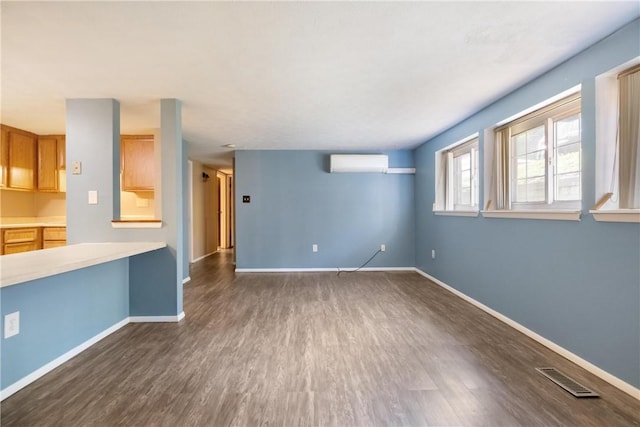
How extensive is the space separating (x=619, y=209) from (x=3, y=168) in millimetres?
6148

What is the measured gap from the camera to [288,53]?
1923 millimetres

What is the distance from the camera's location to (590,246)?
6.23 ft

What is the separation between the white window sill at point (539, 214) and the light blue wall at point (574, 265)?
44 millimetres

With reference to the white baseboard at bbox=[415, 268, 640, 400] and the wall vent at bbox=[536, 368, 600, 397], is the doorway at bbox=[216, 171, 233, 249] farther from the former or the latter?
the wall vent at bbox=[536, 368, 600, 397]

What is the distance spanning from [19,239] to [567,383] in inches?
226

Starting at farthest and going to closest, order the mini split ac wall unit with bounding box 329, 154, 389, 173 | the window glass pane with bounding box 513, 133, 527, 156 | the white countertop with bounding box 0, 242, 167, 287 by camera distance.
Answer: the mini split ac wall unit with bounding box 329, 154, 389, 173, the window glass pane with bounding box 513, 133, 527, 156, the white countertop with bounding box 0, 242, 167, 287

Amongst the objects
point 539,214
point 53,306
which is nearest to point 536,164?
point 539,214

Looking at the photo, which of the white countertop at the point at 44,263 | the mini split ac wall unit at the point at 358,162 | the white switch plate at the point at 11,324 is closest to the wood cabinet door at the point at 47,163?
the white countertop at the point at 44,263

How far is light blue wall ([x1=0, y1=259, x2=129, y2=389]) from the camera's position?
1.75 meters

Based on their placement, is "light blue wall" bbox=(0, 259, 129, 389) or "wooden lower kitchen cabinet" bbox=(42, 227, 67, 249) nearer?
"light blue wall" bbox=(0, 259, 129, 389)

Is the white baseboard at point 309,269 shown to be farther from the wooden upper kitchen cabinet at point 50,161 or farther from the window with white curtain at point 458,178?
the wooden upper kitchen cabinet at point 50,161

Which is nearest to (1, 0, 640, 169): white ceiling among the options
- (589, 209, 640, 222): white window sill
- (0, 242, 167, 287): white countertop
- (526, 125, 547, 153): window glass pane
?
(526, 125, 547, 153): window glass pane

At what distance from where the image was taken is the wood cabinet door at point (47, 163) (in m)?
4.01

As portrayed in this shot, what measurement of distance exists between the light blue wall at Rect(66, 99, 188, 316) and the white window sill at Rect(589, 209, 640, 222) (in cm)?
334
